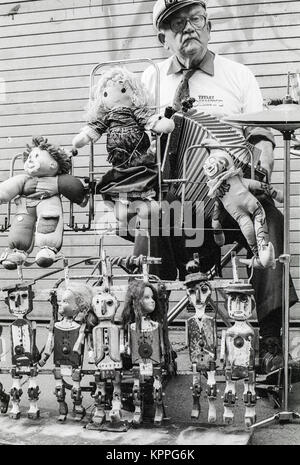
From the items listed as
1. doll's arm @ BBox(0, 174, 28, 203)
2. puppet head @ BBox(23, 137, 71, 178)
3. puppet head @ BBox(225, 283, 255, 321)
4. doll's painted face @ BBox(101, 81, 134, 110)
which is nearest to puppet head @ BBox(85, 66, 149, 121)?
doll's painted face @ BBox(101, 81, 134, 110)

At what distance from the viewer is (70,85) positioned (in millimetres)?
6445

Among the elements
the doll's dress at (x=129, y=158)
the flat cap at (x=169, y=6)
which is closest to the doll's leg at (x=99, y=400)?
the doll's dress at (x=129, y=158)

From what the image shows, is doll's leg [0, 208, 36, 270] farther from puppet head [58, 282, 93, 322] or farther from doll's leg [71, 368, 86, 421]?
doll's leg [71, 368, 86, 421]

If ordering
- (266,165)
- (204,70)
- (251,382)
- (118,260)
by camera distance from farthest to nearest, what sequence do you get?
1. (204,70)
2. (266,165)
3. (118,260)
4. (251,382)

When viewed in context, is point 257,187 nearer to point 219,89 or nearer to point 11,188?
point 219,89

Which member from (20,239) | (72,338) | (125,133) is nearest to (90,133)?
(125,133)

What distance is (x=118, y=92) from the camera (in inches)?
163

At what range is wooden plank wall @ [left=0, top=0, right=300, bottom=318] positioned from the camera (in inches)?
232

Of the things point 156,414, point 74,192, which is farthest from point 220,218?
point 156,414

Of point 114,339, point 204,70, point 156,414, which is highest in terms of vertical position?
point 204,70

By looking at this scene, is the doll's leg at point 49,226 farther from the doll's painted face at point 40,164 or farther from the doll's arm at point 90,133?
the doll's arm at point 90,133

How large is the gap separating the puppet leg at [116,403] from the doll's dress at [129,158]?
1115mm

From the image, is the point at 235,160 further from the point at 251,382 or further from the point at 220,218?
the point at 251,382

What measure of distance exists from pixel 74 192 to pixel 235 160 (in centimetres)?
99
